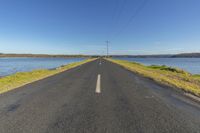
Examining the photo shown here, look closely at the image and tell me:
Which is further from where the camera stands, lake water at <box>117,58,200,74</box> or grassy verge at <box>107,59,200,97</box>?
lake water at <box>117,58,200,74</box>

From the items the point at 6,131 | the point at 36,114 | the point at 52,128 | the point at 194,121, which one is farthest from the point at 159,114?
the point at 6,131

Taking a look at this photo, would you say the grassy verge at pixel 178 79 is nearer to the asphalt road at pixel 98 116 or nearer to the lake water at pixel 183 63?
the asphalt road at pixel 98 116

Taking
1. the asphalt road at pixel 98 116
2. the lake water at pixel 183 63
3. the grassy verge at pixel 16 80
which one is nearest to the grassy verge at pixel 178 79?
the asphalt road at pixel 98 116

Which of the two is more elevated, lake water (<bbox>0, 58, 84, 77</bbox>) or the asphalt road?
the asphalt road

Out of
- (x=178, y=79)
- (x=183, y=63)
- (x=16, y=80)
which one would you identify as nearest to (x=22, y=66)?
(x=16, y=80)

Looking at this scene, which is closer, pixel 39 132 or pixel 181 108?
pixel 39 132

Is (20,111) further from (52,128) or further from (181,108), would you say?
(181,108)

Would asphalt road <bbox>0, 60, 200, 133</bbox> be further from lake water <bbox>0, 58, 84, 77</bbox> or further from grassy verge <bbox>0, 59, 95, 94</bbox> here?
lake water <bbox>0, 58, 84, 77</bbox>

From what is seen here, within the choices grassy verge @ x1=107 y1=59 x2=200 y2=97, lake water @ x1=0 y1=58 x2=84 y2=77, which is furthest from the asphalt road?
lake water @ x1=0 y1=58 x2=84 y2=77

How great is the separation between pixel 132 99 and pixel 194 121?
242 centimetres

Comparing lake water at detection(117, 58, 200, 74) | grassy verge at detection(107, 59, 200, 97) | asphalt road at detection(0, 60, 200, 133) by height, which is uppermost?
asphalt road at detection(0, 60, 200, 133)

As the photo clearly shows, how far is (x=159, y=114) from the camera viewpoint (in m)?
4.55

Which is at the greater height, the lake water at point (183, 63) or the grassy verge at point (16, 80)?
the grassy verge at point (16, 80)

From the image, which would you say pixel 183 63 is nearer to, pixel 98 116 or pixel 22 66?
pixel 22 66
